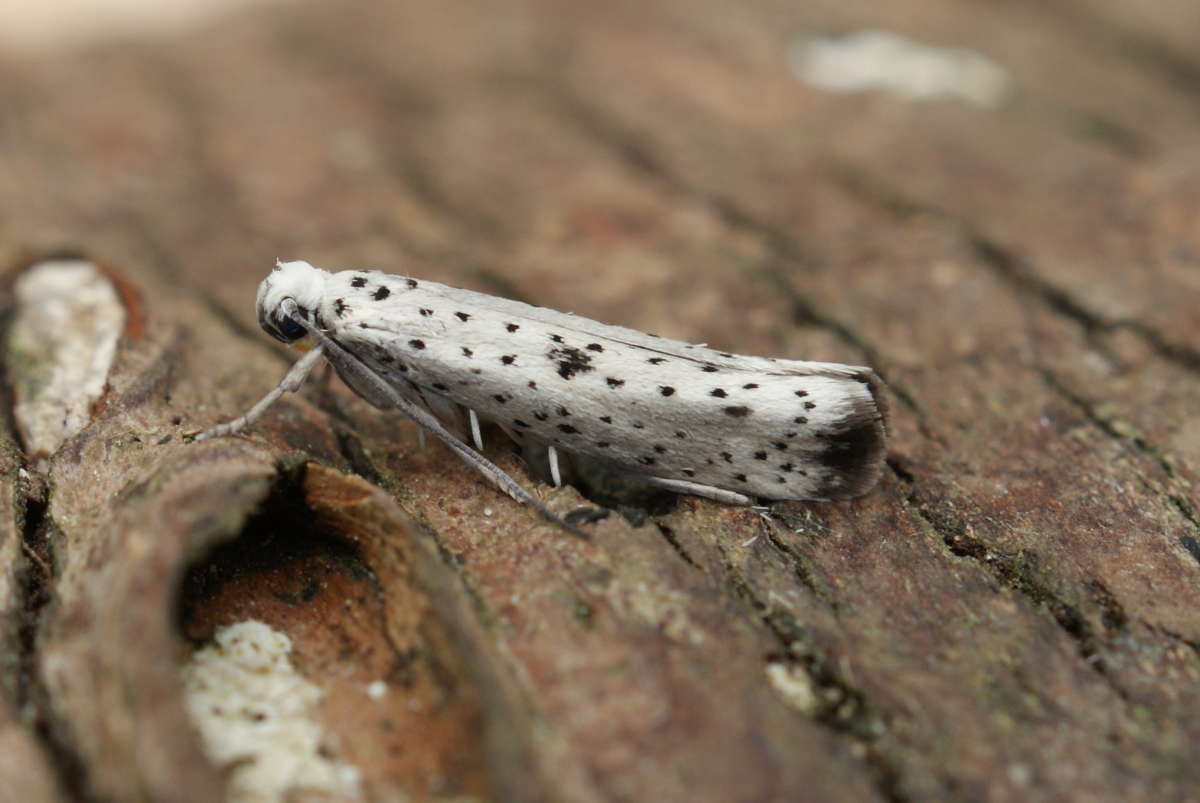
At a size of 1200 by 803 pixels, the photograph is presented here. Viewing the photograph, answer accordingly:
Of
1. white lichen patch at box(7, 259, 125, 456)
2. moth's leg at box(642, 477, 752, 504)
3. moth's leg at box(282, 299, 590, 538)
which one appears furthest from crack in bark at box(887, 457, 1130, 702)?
white lichen patch at box(7, 259, 125, 456)

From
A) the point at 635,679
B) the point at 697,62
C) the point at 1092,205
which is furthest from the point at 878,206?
the point at 635,679

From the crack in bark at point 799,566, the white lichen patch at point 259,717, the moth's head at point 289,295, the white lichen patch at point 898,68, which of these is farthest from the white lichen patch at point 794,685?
the white lichen patch at point 898,68

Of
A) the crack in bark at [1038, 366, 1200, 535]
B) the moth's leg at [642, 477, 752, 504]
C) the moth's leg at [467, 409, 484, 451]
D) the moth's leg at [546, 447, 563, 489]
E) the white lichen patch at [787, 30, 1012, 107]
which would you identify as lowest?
the moth's leg at [467, 409, 484, 451]

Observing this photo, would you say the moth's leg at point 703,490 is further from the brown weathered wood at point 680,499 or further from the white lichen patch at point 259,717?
the white lichen patch at point 259,717

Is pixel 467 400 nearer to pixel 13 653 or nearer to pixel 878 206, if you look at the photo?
pixel 13 653

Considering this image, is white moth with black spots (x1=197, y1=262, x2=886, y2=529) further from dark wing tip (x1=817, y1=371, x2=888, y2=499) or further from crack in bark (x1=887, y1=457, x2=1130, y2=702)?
crack in bark (x1=887, y1=457, x2=1130, y2=702)

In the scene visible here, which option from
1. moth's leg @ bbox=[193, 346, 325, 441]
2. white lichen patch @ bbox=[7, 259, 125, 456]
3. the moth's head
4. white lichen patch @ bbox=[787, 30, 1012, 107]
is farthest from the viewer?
white lichen patch @ bbox=[787, 30, 1012, 107]
